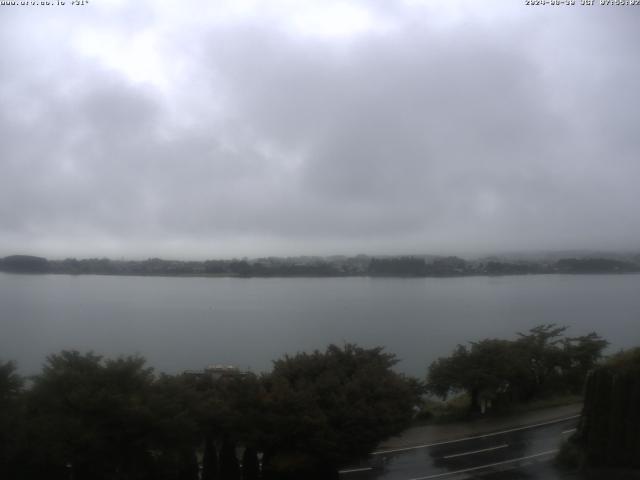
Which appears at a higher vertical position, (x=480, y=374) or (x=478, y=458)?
(x=480, y=374)

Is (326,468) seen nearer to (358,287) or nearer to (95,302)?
(95,302)

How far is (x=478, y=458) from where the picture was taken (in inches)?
422

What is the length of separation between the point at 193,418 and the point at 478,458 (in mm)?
5743

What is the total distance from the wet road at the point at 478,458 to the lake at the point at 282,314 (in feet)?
12.8

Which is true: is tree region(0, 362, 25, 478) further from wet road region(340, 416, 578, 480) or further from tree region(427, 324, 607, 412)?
tree region(427, 324, 607, 412)

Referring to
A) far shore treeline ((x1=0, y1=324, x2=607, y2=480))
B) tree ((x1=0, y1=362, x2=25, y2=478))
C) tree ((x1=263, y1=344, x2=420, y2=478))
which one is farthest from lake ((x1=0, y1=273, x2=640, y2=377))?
tree ((x1=0, y1=362, x2=25, y2=478))

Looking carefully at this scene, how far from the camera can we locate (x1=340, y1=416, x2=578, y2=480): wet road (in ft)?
31.8

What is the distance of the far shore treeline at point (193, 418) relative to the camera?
728cm

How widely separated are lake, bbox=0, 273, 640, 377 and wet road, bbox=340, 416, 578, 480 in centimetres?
390

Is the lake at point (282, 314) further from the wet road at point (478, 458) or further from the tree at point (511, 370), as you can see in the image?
the wet road at point (478, 458)

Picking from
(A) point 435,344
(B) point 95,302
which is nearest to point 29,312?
(B) point 95,302

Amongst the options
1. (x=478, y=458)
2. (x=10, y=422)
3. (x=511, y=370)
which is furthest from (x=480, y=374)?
(x=10, y=422)

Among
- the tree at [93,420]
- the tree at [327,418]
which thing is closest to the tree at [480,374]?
the tree at [327,418]

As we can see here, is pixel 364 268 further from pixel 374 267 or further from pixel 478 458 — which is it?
pixel 478 458
